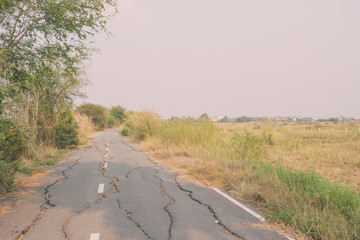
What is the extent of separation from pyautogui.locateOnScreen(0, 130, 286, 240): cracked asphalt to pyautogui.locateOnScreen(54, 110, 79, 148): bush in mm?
7477

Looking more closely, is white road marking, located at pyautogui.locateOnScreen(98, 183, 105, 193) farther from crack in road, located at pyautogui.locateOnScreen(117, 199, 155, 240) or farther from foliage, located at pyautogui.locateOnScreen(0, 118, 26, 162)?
foliage, located at pyautogui.locateOnScreen(0, 118, 26, 162)

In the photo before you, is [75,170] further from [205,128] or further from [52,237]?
[205,128]

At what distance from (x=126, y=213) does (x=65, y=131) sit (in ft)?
38.1

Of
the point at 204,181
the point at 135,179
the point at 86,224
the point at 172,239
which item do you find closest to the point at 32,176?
the point at 135,179

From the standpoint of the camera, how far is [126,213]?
4254 mm

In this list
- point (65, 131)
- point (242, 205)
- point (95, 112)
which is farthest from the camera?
point (95, 112)

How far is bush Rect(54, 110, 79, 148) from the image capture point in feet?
44.7

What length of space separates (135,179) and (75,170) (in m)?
2.73

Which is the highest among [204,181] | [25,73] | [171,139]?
[25,73]


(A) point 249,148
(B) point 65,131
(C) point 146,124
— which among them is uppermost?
(C) point 146,124

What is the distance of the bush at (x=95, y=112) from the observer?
43312mm

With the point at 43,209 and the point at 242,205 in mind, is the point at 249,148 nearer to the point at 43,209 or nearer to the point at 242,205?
the point at 242,205

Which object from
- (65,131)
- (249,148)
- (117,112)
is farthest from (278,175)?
(117,112)

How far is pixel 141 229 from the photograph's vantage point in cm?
358
